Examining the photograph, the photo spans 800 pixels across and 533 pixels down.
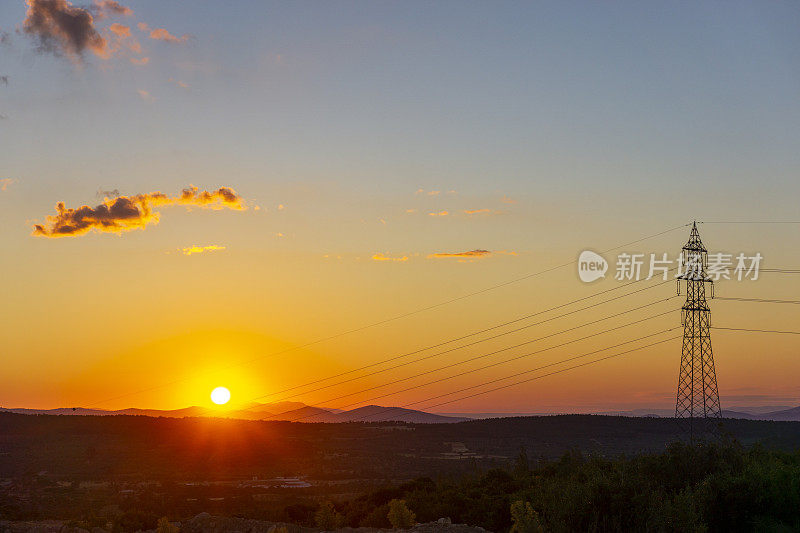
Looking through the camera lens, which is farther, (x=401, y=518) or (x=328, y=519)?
(x=328, y=519)

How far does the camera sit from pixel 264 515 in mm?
54594

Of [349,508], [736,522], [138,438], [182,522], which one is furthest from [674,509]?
Answer: [138,438]

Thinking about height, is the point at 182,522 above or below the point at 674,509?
below

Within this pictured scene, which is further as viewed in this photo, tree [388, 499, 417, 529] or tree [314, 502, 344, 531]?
tree [314, 502, 344, 531]

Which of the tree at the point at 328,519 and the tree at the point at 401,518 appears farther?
the tree at the point at 328,519

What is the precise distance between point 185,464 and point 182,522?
8930 cm

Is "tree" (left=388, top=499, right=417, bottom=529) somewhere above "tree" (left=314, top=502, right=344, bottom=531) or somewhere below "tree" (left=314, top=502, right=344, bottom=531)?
above

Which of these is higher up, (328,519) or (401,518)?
(401,518)

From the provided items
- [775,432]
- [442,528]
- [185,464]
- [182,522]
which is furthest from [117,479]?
[775,432]

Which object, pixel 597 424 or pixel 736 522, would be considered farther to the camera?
pixel 597 424

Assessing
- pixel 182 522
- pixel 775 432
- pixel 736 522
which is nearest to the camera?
pixel 736 522

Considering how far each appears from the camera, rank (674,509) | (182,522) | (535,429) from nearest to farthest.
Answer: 1. (674,509)
2. (182,522)
3. (535,429)

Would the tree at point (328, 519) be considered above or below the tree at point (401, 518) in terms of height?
below

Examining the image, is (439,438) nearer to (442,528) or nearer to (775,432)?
(775,432)
